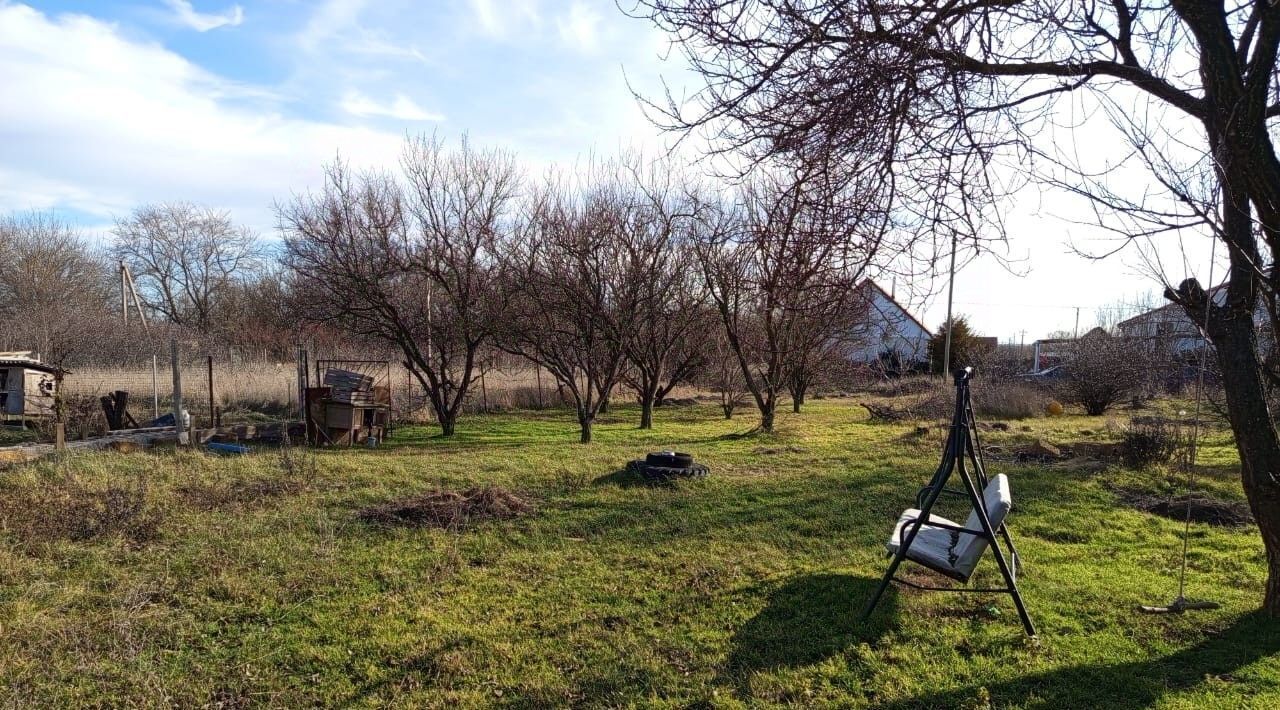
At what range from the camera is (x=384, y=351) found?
21.2 metres

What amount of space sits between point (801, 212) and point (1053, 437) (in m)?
12.4

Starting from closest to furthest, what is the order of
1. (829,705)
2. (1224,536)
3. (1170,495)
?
(829,705), (1224,536), (1170,495)

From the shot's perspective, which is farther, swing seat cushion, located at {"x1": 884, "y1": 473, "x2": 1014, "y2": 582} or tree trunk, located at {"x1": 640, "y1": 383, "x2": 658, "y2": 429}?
tree trunk, located at {"x1": 640, "y1": 383, "x2": 658, "y2": 429}

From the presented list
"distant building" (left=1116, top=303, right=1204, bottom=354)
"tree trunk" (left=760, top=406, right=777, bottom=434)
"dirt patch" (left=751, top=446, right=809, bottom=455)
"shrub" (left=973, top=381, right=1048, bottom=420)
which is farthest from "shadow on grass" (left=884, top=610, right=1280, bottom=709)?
"shrub" (left=973, top=381, right=1048, bottom=420)

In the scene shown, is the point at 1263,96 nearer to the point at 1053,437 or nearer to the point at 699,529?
the point at 699,529

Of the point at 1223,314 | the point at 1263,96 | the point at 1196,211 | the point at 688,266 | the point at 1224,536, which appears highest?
the point at 688,266

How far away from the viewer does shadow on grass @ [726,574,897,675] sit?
Answer: 12.0 ft

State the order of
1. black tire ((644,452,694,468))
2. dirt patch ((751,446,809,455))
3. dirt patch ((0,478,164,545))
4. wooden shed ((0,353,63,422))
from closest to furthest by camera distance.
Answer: dirt patch ((0,478,164,545)) < black tire ((644,452,694,468)) < dirt patch ((751,446,809,455)) < wooden shed ((0,353,63,422))

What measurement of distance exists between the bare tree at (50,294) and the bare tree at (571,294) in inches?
675

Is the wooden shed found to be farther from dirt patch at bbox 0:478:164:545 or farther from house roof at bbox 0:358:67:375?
dirt patch at bbox 0:478:164:545

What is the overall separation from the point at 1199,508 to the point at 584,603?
674 cm

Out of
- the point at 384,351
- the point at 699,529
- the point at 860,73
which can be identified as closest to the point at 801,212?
the point at 860,73

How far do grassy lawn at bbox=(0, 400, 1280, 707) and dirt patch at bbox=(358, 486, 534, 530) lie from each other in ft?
0.79

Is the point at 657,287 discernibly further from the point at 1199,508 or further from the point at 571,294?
the point at 1199,508
